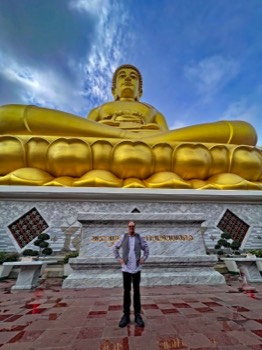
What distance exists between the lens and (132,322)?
2184 millimetres

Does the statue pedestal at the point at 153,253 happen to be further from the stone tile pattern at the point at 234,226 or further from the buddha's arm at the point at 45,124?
the buddha's arm at the point at 45,124

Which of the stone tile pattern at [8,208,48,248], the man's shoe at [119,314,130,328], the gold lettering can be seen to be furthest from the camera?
the stone tile pattern at [8,208,48,248]

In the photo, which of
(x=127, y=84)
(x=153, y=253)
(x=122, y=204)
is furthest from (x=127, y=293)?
(x=127, y=84)

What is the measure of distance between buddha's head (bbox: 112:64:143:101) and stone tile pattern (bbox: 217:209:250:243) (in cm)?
914

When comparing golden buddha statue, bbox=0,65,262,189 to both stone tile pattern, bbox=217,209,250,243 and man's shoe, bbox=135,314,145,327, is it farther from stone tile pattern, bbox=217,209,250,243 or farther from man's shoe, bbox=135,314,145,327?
man's shoe, bbox=135,314,145,327

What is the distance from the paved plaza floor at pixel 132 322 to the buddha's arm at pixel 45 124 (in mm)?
6282

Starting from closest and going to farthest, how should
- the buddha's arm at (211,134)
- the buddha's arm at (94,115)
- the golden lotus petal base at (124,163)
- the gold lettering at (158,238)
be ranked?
the gold lettering at (158,238) → the golden lotus petal base at (124,163) → the buddha's arm at (211,134) → the buddha's arm at (94,115)

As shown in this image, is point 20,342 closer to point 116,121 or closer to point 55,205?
point 55,205

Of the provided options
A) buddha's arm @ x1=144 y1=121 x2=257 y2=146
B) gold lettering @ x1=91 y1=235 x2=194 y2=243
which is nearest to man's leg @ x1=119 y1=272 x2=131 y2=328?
gold lettering @ x1=91 y1=235 x2=194 y2=243

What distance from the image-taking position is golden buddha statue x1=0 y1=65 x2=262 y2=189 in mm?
7961

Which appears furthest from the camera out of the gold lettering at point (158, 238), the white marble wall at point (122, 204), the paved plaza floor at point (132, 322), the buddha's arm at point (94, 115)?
the buddha's arm at point (94, 115)

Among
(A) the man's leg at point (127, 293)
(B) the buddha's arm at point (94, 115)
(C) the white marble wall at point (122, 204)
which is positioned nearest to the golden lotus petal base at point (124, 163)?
(C) the white marble wall at point (122, 204)

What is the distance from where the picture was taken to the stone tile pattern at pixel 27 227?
264 inches

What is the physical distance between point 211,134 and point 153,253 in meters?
6.29
